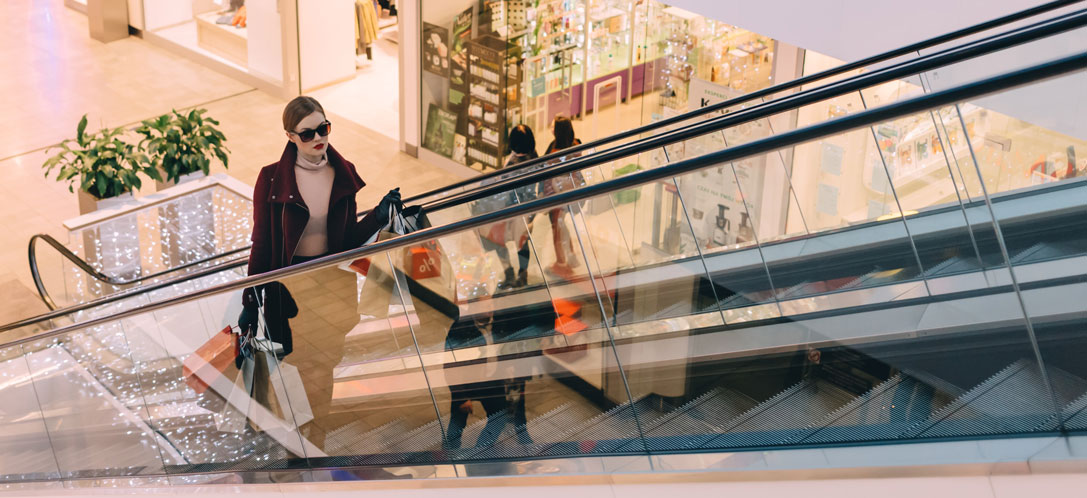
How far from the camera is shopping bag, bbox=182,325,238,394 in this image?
15.2 feet

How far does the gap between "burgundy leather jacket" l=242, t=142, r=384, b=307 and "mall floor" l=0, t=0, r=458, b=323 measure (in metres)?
5.13

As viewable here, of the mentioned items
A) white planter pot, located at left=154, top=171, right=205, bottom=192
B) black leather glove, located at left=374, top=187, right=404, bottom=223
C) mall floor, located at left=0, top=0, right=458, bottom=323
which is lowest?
mall floor, located at left=0, top=0, right=458, bottom=323

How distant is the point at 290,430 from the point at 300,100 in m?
1.40

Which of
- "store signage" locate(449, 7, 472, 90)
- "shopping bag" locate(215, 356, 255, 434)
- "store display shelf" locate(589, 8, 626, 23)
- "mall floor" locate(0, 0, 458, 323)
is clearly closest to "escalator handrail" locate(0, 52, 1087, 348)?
"shopping bag" locate(215, 356, 255, 434)

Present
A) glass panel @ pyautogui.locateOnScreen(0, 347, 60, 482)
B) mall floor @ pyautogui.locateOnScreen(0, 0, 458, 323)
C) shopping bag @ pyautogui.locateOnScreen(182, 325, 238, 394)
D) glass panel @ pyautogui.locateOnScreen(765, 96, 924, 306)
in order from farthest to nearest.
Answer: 1. mall floor @ pyautogui.locateOnScreen(0, 0, 458, 323)
2. glass panel @ pyautogui.locateOnScreen(0, 347, 60, 482)
3. shopping bag @ pyautogui.locateOnScreen(182, 325, 238, 394)
4. glass panel @ pyautogui.locateOnScreen(765, 96, 924, 306)

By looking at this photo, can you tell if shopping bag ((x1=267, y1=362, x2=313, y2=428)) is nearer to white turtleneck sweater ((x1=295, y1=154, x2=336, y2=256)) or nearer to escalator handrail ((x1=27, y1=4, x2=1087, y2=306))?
white turtleneck sweater ((x1=295, y1=154, x2=336, y2=256))

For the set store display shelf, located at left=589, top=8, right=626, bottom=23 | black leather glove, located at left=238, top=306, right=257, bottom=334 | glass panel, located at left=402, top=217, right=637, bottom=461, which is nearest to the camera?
glass panel, located at left=402, top=217, right=637, bottom=461

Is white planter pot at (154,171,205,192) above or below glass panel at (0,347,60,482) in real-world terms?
above

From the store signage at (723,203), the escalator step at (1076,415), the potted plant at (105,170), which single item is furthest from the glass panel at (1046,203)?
the potted plant at (105,170)

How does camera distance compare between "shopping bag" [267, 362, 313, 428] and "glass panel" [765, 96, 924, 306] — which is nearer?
"glass panel" [765, 96, 924, 306]

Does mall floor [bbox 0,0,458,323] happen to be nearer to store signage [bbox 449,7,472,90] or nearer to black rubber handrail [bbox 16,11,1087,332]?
store signage [bbox 449,7,472,90]

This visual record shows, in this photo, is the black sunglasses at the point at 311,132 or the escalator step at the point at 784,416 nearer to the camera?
the escalator step at the point at 784,416

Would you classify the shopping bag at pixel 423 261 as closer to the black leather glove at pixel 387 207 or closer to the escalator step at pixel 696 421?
the black leather glove at pixel 387 207

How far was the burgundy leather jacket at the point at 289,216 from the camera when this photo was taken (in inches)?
165
